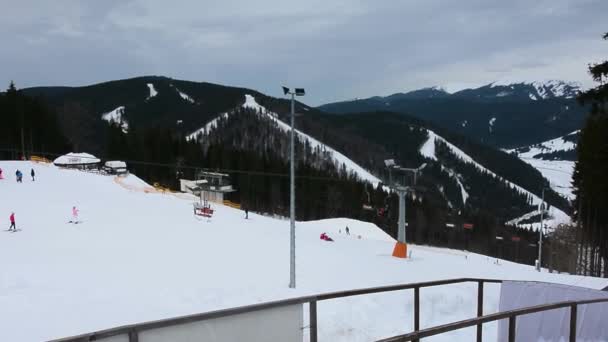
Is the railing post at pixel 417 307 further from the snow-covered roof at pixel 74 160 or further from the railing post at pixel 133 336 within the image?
the snow-covered roof at pixel 74 160

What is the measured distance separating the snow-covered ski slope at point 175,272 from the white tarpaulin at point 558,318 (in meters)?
2.13

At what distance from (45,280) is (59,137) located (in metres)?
71.8

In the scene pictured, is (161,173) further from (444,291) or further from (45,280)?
(444,291)

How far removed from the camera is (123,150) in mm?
85312

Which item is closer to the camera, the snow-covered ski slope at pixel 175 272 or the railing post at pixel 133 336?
the railing post at pixel 133 336

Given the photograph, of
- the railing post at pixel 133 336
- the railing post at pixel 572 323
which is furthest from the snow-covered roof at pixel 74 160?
the railing post at pixel 572 323

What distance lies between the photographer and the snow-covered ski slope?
43.6 ft

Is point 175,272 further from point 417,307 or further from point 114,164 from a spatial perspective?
point 114,164

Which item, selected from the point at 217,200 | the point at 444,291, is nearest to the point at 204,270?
the point at 444,291

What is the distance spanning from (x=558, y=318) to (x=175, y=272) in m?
16.3

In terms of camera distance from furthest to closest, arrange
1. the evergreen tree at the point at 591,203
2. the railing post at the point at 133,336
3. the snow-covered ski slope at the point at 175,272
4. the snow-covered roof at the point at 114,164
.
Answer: the snow-covered roof at the point at 114,164, the evergreen tree at the point at 591,203, the snow-covered ski slope at the point at 175,272, the railing post at the point at 133,336

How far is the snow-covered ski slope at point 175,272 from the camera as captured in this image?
13.3 m

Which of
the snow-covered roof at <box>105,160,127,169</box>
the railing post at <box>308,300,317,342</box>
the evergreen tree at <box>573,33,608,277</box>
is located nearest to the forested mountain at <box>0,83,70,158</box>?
the snow-covered roof at <box>105,160,127,169</box>

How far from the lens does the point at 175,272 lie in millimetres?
20484
